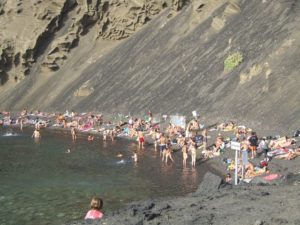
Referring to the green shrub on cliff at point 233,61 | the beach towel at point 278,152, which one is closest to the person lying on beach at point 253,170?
the beach towel at point 278,152

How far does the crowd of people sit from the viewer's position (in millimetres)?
28917

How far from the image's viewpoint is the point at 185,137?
3909cm

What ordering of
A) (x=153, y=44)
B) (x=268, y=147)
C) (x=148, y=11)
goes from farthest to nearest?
(x=148, y=11)
(x=153, y=44)
(x=268, y=147)

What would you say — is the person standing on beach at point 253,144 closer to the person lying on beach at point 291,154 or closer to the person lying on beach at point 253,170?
the person lying on beach at point 291,154

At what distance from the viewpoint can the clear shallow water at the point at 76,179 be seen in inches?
856

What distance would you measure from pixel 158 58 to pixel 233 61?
50.2 ft

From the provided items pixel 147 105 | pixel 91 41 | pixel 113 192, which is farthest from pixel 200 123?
pixel 91 41

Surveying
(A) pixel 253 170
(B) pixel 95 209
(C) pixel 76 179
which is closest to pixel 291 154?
(A) pixel 253 170

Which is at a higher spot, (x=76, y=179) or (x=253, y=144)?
(x=253, y=144)

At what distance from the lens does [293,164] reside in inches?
1063

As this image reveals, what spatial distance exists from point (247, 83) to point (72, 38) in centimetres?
4592

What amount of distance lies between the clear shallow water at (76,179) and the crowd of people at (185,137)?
4.19ft

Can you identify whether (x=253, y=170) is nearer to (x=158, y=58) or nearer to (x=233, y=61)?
(x=233, y=61)

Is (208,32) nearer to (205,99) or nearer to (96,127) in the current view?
(205,99)
